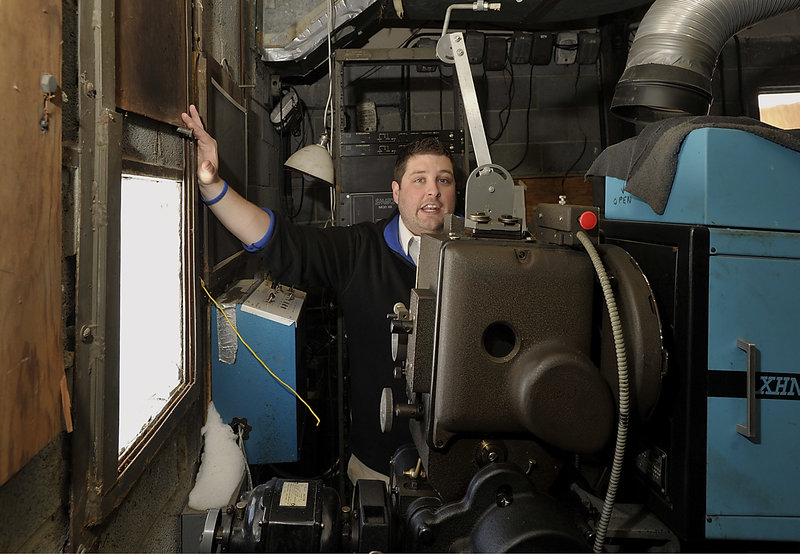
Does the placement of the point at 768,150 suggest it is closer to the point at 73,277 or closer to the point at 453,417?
the point at 453,417

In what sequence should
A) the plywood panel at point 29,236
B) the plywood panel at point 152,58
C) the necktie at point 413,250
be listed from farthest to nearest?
the necktie at point 413,250, the plywood panel at point 152,58, the plywood panel at point 29,236

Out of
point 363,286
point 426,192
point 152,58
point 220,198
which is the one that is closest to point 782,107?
point 426,192

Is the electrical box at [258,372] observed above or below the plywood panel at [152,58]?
below

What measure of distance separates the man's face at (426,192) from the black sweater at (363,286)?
11 centimetres

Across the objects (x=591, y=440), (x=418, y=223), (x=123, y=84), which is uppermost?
(x=123, y=84)

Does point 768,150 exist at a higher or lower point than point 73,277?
higher

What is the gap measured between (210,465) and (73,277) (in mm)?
1027

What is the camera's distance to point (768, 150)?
0.83m

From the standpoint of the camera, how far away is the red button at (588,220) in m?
0.77

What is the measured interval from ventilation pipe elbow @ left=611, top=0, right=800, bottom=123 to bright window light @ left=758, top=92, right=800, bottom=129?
151 cm

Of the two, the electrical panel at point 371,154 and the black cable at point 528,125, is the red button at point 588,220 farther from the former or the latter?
the black cable at point 528,125

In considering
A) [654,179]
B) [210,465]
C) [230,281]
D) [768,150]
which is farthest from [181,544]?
[768,150]

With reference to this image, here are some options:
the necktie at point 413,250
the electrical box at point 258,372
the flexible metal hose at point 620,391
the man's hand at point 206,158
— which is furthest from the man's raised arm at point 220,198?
the flexible metal hose at point 620,391

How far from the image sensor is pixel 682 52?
114 centimetres
